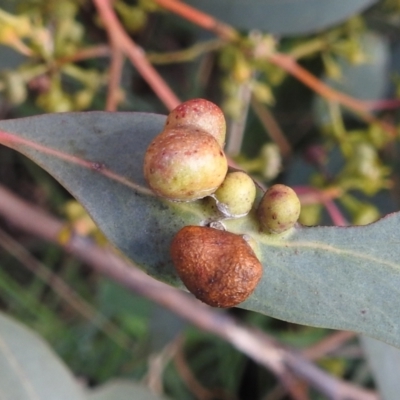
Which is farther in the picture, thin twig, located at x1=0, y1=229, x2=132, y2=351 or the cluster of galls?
thin twig, located at x1=0, y1=229, x2=132, y2=351

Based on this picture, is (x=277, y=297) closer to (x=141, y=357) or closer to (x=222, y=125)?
(x=222, y=125)

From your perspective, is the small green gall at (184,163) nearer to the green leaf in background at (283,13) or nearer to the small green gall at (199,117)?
the small green gall at (199,117)

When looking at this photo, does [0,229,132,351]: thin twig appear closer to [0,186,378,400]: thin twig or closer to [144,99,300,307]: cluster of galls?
[0,186,378,400]: thin twig

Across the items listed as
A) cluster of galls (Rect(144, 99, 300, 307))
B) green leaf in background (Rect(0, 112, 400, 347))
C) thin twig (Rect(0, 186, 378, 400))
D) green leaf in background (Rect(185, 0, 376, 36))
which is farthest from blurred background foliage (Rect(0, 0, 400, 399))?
cluster of galls (Rect(144, 99, 300, 307))

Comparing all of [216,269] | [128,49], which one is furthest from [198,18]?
[216,269]

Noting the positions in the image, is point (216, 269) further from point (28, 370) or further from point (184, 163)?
point (28, 370)

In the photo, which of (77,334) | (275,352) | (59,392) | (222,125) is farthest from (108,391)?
(222,125)

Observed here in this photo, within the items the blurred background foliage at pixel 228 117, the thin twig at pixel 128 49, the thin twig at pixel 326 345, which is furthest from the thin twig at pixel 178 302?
the thin twig at pixel 128 49
